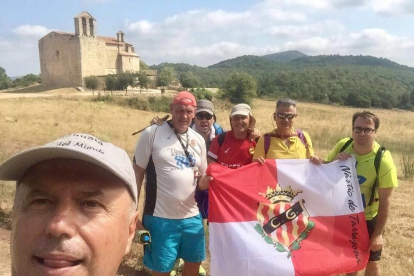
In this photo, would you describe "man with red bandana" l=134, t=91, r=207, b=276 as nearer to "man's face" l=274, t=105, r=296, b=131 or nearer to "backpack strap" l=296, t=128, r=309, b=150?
"man's face" l=274, t=105, r=296, b=131

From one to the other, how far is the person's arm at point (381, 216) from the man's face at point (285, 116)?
3.51 feet

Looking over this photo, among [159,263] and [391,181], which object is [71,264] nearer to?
[159,263]

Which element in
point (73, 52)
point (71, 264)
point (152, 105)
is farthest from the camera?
point (73, 52)

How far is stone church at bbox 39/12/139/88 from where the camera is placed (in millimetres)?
58875

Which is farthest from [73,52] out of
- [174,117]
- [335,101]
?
[174,117]

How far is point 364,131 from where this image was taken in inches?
137

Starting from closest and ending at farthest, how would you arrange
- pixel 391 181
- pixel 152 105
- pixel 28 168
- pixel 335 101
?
pixel 28 168
pixel 391 181
pixel 152 105
pixel 335 101

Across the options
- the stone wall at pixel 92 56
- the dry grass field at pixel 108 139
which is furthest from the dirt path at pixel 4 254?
the stone wall at pixel 92 56

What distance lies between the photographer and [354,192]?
3.69 metres

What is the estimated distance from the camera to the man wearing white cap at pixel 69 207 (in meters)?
1.14

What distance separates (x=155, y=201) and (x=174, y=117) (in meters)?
0.85

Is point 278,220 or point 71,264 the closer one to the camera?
point 71,264

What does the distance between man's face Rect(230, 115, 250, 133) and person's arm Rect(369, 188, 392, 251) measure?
58.0 inches

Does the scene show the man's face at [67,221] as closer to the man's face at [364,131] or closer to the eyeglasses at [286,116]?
Result: the eyeglasses at [286,116]
